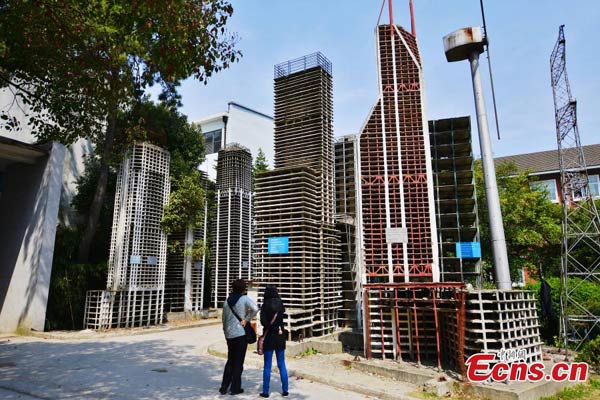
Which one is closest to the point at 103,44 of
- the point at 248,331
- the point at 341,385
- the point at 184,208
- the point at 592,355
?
the point at 248,331

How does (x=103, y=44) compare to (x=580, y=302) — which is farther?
(x=580, y=302)

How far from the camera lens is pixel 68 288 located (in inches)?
543

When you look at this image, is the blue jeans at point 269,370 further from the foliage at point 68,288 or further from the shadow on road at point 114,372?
the foliage at point 68,288

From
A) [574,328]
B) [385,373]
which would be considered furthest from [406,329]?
[574,328]

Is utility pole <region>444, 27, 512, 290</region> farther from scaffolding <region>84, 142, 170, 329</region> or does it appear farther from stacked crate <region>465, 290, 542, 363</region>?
scaffolding <region>84, 142, 170, 329</region>

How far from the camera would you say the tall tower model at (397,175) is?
1215cm

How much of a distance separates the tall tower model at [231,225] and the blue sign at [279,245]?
794 cm

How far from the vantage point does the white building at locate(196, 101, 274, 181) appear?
1116 inches

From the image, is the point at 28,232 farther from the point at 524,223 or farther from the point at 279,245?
the point at 524,223

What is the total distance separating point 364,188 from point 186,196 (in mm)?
7549

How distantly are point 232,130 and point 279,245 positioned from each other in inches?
758

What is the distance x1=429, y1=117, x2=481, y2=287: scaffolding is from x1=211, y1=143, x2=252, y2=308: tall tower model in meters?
8.80

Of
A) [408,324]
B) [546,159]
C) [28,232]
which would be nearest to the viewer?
[408,324]

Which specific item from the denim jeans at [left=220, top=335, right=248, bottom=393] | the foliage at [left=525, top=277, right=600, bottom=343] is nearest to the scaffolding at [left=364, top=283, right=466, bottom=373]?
the denim jeans at [left=220, top=335, right=248, bottom=393]
